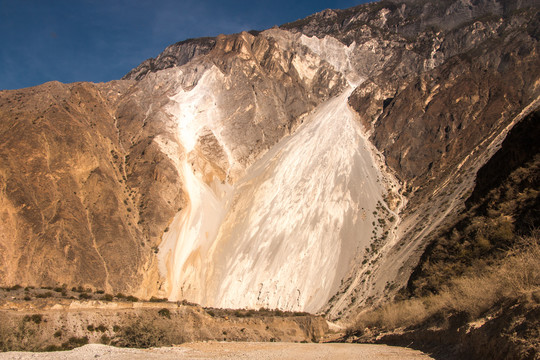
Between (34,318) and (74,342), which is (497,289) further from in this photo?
(34,318)

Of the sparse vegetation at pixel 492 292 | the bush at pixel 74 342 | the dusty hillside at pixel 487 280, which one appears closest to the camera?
the dusty hillside at pixel 487 280

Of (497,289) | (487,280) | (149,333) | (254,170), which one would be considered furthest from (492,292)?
(254,170)

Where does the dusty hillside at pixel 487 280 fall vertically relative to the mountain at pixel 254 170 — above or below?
below

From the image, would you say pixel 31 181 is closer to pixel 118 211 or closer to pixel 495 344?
pixel 118 211

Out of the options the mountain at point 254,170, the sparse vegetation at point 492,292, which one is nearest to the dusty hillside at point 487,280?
the sparse vegetation at point 492,292

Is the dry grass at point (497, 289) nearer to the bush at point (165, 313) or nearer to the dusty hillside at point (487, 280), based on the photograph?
the dusty hillside at point (487, 280)

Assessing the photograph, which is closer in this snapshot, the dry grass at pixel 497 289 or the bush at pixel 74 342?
the dry grass at pixel 497 289

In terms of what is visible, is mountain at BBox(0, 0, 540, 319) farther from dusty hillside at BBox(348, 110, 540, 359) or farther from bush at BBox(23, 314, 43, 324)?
bush at BBox(23, 314, 43, 324)

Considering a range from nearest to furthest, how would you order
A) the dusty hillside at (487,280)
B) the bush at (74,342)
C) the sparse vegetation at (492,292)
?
the dusty hillside at (487,280) → the sparse vegetation at (492,292) → the bush at (74,342)

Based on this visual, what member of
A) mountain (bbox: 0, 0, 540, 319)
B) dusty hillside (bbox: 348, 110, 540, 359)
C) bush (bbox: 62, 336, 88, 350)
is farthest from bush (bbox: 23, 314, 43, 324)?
mountain (bbox: 0, 0, 540, 319)
